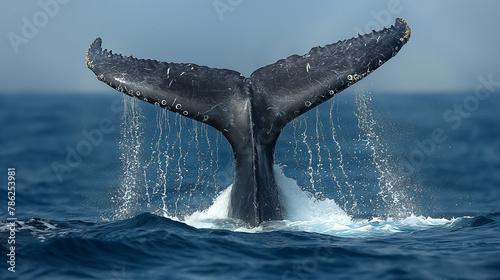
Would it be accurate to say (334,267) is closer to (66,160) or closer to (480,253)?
(480,253)

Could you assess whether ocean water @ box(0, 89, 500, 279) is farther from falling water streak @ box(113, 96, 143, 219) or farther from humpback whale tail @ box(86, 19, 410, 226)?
humpback whale tail @ box(86, 19, 410, 226)

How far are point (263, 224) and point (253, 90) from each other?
77.4 inches

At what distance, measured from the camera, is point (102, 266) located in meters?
6.88

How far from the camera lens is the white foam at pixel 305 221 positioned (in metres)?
8.61

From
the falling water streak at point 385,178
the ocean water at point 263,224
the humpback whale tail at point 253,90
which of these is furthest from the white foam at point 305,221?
the falling water streak at point 385,178

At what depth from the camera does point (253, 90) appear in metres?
8.47

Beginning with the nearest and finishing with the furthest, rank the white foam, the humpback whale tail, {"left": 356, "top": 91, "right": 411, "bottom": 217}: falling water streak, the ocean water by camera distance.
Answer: the ocean water, the humpback whale tail, the white foam, {"left": 356, "top": 91, "right": 411, "bottom": 217}: falling water streak

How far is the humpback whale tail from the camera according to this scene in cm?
811

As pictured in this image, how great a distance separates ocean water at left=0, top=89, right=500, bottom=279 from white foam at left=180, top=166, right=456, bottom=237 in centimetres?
3

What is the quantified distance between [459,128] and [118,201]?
A: 67.9 feet

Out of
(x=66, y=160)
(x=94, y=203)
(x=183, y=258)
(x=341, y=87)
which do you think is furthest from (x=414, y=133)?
(x=183, y=258)

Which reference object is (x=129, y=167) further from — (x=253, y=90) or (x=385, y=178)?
(x=253, y=90)

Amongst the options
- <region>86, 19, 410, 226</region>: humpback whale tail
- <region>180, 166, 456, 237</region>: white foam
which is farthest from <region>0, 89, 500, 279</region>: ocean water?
<region>86, 19, 410, 226</region>: humpback whale tail

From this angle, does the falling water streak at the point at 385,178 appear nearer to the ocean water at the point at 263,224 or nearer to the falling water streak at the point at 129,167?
the ocean water at the point at 263,224
